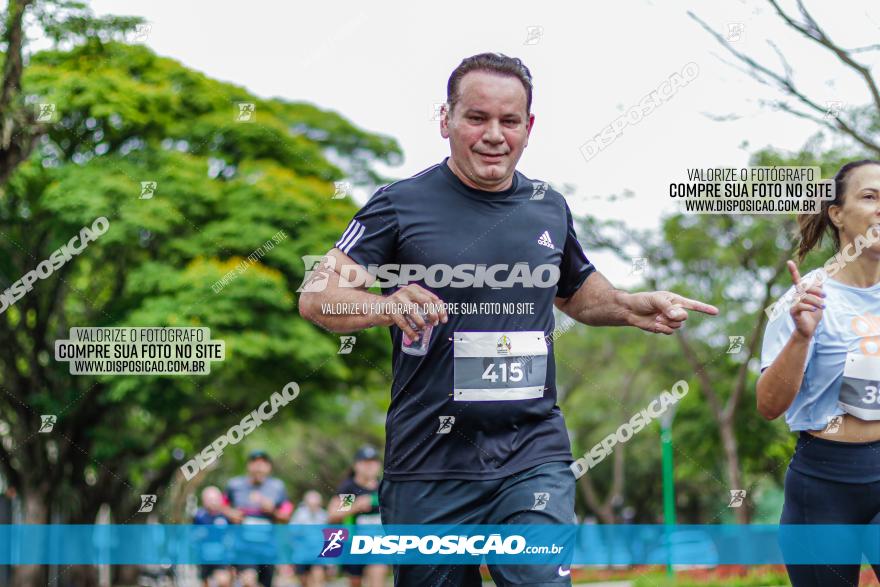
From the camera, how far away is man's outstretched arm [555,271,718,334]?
11.8 feet

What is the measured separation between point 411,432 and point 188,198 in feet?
52.3

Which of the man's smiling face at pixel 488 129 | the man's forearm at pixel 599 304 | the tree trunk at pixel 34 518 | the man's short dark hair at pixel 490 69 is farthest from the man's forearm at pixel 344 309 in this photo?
the tree trunk at pixel 34 518

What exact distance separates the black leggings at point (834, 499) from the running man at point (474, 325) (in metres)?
0.76

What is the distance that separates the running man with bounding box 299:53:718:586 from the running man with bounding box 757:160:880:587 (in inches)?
17.5

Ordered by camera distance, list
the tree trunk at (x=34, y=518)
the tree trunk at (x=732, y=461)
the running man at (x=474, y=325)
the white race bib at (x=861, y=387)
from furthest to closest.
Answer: the tree trunk at (x=34, y=518) → the tree trunk at (x=732, y=461) → the white race bib at (x=861, y=387) → the running man at (x=474, y=325)

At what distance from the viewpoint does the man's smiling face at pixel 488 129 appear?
357 cm

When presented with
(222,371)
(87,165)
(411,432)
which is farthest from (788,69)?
(87,165)

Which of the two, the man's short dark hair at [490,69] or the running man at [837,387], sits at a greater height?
the man's short dark hair at [490,69]

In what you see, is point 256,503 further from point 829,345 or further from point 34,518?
point 34,518

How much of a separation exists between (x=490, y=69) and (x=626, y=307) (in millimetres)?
995

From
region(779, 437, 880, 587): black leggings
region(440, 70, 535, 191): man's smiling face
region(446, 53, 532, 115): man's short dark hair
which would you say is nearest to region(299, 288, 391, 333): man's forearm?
region(440, 70, 535, 191): man's smiling face

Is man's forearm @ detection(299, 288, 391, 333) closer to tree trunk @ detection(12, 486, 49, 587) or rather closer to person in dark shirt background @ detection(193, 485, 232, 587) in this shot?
person in dark shirt background @ detection(193, 485, 232, 587)

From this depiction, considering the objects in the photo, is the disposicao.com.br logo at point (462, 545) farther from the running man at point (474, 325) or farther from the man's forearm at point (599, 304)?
the man's forearm at point (599, 304)

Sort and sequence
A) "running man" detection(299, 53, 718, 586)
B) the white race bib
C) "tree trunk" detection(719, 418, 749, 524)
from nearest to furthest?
"running man" detection(299, 53, 718, 586) → the white race bib → "tree trunk" detection(719, 418, 749, 524)
